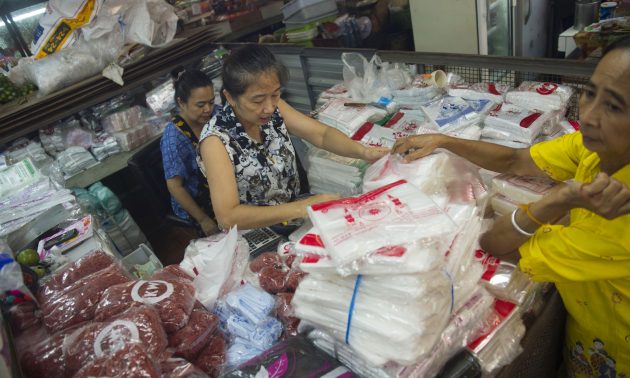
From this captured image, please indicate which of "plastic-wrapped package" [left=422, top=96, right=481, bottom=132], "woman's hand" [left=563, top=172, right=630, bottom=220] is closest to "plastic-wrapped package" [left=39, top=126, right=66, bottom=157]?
"plastic-wrapped package" [left=422, top=96, right=481, bottom=132]

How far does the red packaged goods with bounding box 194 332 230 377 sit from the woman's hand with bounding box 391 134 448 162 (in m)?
0.92

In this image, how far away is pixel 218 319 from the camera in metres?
1.27

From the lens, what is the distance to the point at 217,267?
151 centimetres

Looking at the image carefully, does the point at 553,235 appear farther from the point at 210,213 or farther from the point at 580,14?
the point at 580,14

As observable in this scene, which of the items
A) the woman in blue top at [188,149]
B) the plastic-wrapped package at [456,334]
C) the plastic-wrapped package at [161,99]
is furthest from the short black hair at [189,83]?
the plastic-wrapped package at [456,334]

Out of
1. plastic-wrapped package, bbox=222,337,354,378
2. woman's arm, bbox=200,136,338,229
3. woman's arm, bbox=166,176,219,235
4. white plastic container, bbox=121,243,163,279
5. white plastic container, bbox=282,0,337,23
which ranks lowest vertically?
white plastic container, bbox=121,243,163,279

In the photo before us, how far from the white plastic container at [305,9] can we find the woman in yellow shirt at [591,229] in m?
2.52

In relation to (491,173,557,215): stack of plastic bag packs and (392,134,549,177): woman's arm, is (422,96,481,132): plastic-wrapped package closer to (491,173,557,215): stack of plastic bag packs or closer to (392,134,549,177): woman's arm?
(392,134,549,177): woman's arm

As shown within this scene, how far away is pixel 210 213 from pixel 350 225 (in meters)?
1.80

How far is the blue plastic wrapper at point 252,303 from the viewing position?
125 centimetres

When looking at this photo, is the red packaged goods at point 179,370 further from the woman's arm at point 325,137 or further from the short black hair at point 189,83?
the short black hair at point 189,83

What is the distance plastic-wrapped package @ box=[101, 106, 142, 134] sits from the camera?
3.52 metres

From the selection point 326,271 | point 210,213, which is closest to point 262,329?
point 326,271

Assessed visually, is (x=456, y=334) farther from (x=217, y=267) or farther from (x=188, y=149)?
(x=188, y=149)
